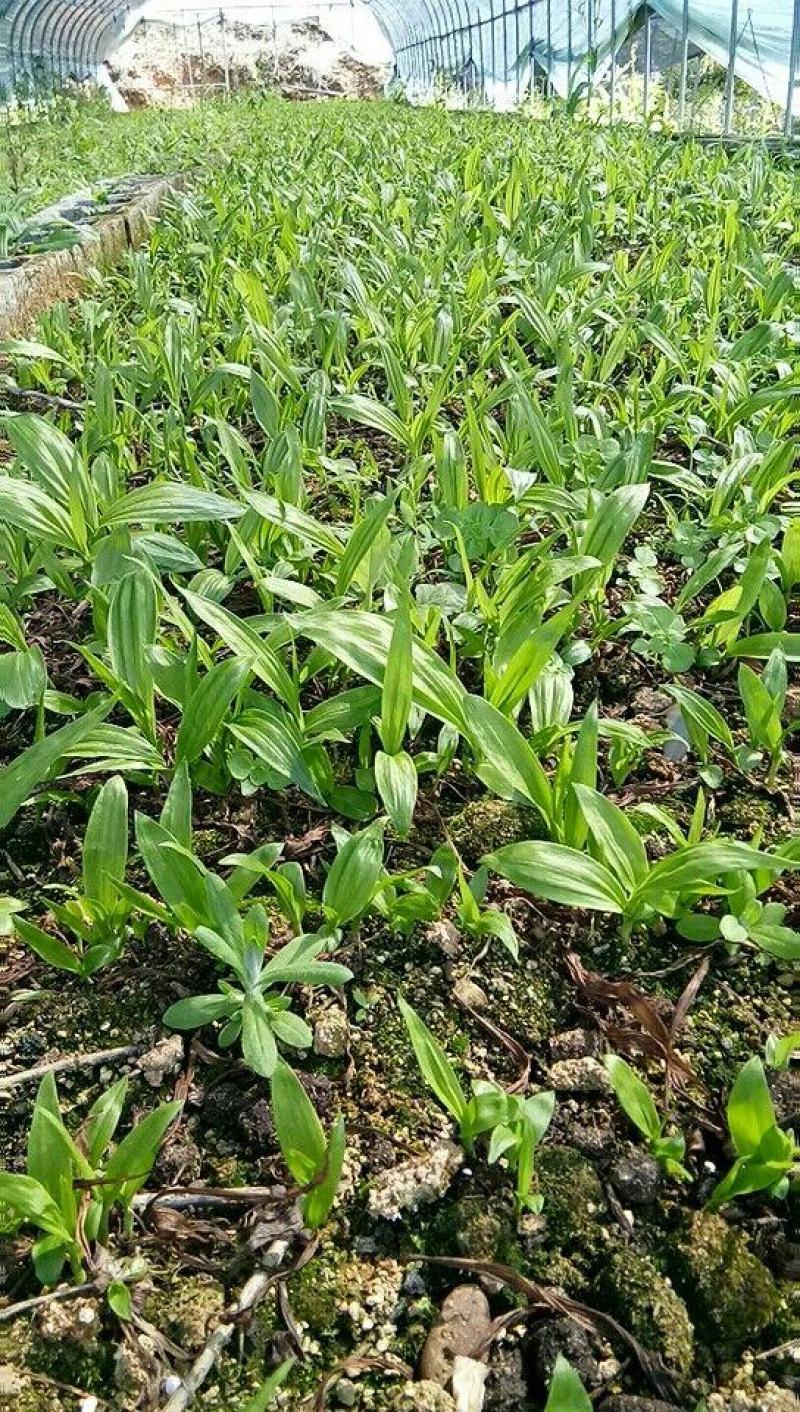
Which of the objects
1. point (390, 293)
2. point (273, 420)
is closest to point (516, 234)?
point (390, 293)

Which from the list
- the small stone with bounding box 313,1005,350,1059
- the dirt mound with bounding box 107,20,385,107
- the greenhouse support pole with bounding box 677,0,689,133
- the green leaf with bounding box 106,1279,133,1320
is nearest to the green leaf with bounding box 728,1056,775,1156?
the small stone with bounding box 313,1005,350,1059

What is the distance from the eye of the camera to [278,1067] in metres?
0.83

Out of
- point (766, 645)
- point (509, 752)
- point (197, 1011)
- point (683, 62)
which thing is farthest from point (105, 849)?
point (683, 62)

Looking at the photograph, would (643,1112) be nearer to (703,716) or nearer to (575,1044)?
(575,1044)

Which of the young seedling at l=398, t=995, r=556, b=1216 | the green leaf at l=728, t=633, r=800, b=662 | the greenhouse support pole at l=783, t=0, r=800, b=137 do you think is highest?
the greenhouse support pole at l=783, t=0, r=800, b=137

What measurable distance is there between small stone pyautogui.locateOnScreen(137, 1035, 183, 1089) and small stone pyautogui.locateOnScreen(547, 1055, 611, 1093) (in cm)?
34

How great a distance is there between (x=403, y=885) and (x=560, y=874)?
0.55 feet

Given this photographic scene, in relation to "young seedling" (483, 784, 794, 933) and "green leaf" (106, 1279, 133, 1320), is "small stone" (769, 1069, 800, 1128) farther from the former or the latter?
"green leaf" (106, 1279, 133, 1320)

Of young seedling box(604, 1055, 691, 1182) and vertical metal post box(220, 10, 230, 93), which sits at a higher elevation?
vertical metal post box(220, 10, 230, 93)

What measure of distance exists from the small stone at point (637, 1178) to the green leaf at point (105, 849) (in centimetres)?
53

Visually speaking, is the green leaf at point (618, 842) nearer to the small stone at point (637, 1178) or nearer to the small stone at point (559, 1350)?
the small stone at point (637, 1178)

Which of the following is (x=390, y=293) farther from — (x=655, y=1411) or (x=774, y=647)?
(x=655, y=1411)

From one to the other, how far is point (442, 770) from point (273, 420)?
975 millimetres

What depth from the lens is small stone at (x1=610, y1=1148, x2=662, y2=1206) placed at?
0.86 m
